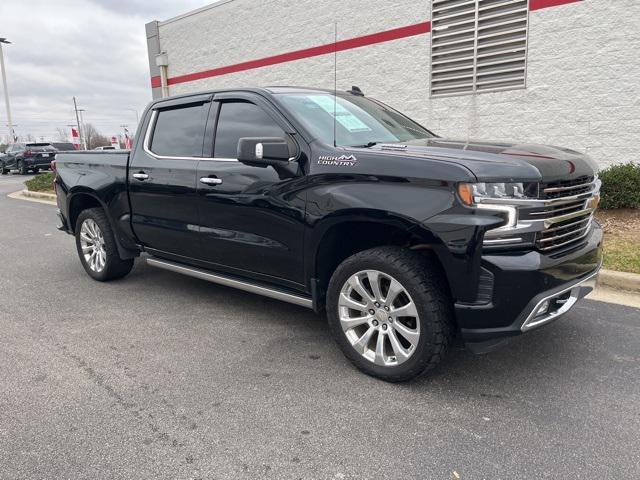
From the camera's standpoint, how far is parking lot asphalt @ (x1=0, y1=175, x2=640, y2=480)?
2.44m

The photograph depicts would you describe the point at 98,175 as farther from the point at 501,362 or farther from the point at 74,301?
the point at 501,362

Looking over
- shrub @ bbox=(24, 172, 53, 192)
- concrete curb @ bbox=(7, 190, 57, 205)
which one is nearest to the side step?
concrete curb @ bbox=(7, 190, 57, 205)

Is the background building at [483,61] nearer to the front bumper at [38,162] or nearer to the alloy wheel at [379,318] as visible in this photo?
the alloy wheel at [379,318]

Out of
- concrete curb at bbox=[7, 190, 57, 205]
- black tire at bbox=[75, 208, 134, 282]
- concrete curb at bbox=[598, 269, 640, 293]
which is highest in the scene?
black tire at bbox=[75, 208, 134, 282]

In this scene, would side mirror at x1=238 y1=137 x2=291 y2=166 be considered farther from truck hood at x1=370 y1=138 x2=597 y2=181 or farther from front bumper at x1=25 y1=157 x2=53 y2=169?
front bumper at x1=25 y1=157 x2=53 y2=169

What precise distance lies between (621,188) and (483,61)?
3832 mm

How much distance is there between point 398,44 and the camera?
1084 cm

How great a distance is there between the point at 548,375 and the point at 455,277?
3.54 feet

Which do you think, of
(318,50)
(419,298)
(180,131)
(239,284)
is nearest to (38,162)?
(318,50)

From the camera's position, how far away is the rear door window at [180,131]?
4301mm

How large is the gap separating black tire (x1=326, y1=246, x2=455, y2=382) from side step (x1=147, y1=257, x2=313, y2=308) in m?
0.53

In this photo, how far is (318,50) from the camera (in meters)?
12.5

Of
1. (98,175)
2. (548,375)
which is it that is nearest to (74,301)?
(98,175)

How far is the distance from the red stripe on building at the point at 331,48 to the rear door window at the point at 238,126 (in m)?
7.18
